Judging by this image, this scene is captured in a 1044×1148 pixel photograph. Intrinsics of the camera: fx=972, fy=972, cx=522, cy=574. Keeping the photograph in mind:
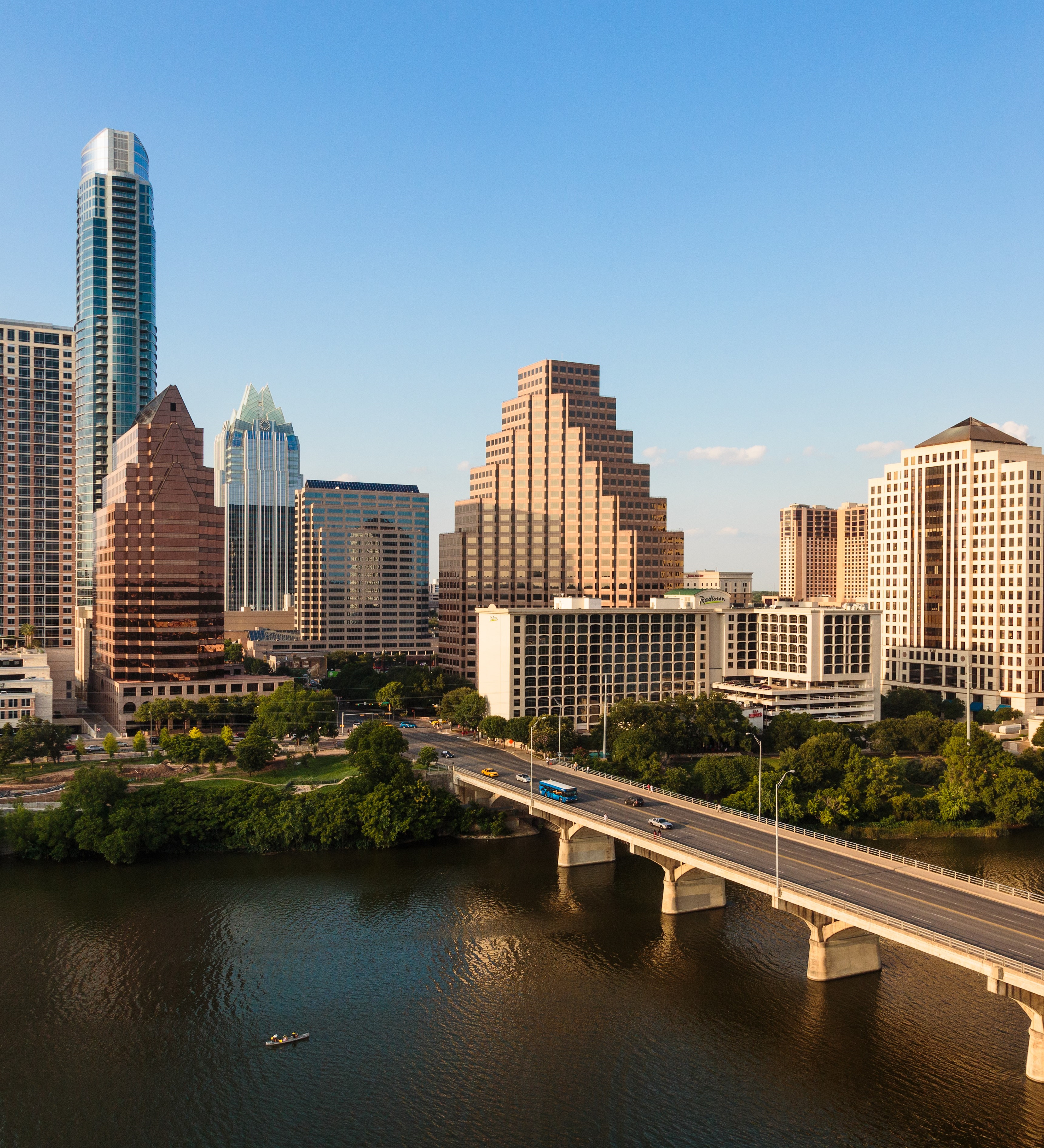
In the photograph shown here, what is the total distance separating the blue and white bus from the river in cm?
1149

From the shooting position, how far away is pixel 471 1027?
2640 inches

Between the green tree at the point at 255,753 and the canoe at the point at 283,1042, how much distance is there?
69.0 m

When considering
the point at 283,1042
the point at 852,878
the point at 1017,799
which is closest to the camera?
the point at 283,1042

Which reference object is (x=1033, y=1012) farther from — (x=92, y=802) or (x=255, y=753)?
(x=255, y=753)

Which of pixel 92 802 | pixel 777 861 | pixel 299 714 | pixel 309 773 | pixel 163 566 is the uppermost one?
pixel 163 566

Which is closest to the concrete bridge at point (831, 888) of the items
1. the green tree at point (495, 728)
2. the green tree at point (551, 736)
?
the green tree at point (551, 736)

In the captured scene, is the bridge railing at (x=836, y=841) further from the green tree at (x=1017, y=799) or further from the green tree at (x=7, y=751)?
the green tree at (x=7, y=751)

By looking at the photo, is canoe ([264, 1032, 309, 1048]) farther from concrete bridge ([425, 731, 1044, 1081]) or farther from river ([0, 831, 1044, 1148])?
concrete bridge ([425, 731, 1044, 1081])

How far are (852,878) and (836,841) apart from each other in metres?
12.0

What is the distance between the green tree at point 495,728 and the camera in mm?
149375

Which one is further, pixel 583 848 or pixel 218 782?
pixel 218 782

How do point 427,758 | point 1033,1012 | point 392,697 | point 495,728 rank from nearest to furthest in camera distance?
point 1033,1012
point 427,758
point 495,728
point 392,697

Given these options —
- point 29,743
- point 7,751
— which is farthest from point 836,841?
point 7,751

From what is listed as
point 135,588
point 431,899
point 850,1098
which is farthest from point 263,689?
point 850,1098
